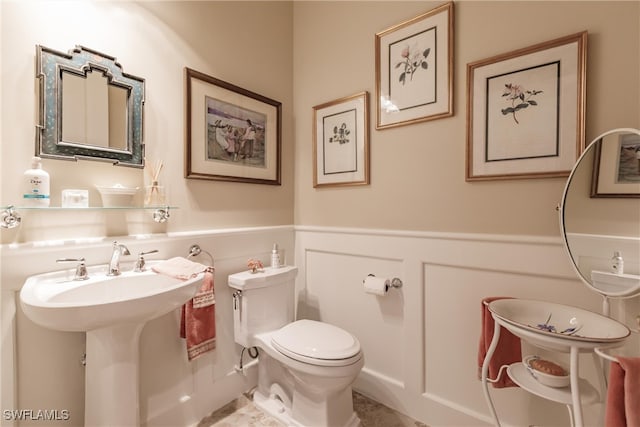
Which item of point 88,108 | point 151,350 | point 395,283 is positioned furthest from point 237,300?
point 88,108

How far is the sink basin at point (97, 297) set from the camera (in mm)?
861

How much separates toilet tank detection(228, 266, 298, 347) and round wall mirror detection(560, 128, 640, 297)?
1.43 meters

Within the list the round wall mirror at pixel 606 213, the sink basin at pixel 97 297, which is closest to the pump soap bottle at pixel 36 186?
the sink basin at pixel 97 297

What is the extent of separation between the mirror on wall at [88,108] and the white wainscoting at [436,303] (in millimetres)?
1257

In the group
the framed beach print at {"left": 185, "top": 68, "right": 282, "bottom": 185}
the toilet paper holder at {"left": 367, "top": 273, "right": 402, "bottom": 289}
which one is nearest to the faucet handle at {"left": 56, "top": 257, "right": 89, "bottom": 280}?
the framed beach print at {"left": 185, "top": 68, "right": 282, "bottom": 185}

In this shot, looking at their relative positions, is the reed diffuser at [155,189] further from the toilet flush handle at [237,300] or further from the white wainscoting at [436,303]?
the white wainscoting at [436,303]

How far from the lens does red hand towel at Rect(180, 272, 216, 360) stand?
1.45 meters

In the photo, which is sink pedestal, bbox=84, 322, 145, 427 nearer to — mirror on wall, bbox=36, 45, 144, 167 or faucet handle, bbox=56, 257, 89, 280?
faucet handle, bbox=56, 257, 89, 280

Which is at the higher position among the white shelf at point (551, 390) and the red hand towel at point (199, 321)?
the red hand towel at point (199, 321)

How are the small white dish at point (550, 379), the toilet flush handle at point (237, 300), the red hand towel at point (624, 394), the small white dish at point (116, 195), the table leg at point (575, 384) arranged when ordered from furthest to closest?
the toilet flush handle at point (237, 300)
the small white dish at point (116, 195)
the small white dish at point (550, 379)
the table leg at point (575, 384)
the red hand towel at point (624, 394)

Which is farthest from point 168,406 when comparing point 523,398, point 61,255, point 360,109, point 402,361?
point 360,109

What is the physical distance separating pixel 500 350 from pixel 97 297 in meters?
1.67

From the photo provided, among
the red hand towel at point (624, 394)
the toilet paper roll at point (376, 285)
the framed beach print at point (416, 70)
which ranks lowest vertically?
the red hand towel at point (624, 394)

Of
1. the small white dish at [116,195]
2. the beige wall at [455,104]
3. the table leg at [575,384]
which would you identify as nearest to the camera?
the table leg at [575,384]
